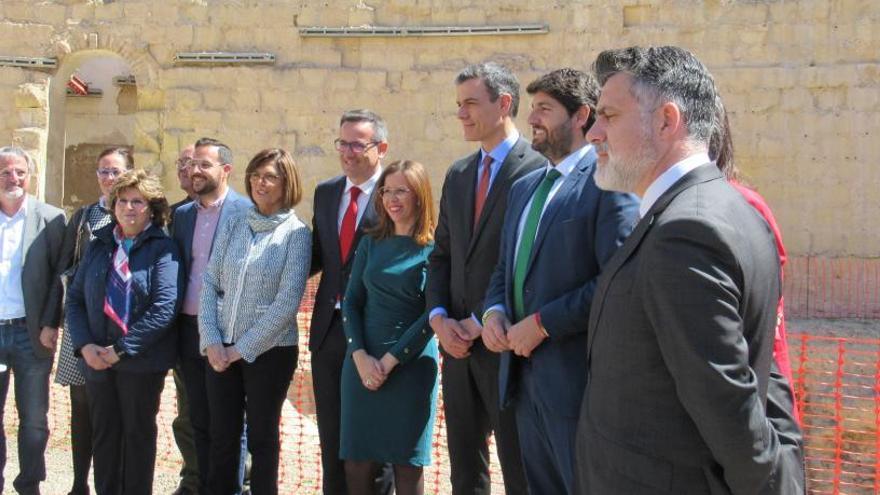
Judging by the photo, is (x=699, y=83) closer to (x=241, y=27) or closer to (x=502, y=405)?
(x=502, y=405)

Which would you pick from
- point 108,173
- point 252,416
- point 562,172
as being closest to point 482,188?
point 562,172

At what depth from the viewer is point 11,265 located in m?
4.81

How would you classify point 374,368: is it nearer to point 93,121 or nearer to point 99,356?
point 99,356

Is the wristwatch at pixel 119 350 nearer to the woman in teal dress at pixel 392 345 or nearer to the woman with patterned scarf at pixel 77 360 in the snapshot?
the woman with patterned scarf at pixel 77 360

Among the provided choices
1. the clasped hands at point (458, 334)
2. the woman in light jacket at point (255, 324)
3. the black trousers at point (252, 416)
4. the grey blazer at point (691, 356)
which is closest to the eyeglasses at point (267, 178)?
the woman in light jacket at point (255, 324)

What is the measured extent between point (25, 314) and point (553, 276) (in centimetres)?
303

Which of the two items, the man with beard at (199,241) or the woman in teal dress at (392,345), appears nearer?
the woman in teal dress at (392,345)

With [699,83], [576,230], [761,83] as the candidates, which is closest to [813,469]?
[761,83]

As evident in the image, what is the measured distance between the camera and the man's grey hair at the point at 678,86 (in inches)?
88.0

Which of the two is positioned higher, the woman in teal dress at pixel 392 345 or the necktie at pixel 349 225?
the necktie at pixel 349 225

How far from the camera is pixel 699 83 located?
2258mm

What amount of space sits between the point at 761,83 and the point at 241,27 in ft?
17.7

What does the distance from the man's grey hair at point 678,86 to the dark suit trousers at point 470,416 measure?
162 centimetres

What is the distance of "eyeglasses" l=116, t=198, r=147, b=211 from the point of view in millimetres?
4477
